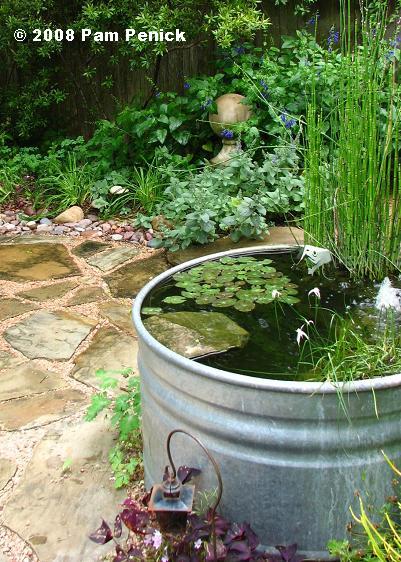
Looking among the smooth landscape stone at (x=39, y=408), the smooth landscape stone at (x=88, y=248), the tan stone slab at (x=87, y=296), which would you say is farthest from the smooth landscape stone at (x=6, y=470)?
the smooth landscape stone at (x=88, y=248)

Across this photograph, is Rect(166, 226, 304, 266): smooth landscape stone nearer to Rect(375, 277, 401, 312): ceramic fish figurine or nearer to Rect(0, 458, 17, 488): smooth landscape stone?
Rect(375, 277, 401, 312): ceramic fish figurine

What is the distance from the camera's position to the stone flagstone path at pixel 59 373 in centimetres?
172

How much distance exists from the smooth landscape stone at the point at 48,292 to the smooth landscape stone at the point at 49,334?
6.5 inches

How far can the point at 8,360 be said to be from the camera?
256 cm

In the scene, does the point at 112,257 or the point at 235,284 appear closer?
the point at 235,284

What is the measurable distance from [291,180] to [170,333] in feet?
6.95

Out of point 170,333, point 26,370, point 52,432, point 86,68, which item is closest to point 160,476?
point 170,333

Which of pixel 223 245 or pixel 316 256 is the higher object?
pixel 316 256

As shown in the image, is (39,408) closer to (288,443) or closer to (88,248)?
(288,443)

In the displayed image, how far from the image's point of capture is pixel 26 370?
2482 millimetres

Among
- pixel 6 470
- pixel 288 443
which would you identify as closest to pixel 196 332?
pixel 288 443

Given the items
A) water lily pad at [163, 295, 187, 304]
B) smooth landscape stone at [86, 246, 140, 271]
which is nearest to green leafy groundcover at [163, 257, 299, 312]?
water lily pad at [163, 295, 187, 304]

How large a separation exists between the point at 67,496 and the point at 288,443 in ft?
2.56

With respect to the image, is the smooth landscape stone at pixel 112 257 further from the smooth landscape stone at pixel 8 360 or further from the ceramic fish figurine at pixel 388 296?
the ceramic fish figurine at pixel 388 296
